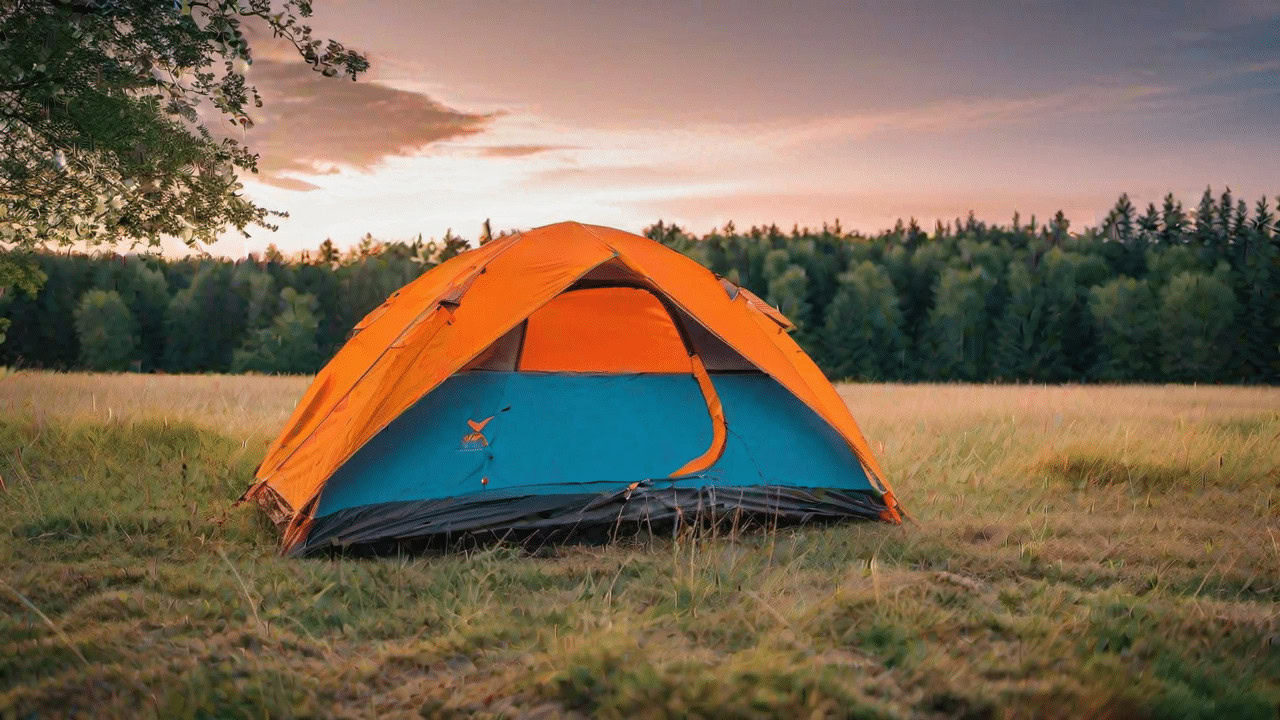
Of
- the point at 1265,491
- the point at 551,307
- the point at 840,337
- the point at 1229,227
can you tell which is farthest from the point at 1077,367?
the point at 551,307

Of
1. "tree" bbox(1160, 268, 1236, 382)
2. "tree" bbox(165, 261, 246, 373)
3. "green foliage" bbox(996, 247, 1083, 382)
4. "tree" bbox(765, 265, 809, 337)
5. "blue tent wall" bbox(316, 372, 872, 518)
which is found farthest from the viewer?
"tree" bbox(165, 261, 246, 373)

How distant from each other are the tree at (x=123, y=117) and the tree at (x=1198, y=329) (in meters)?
52.4

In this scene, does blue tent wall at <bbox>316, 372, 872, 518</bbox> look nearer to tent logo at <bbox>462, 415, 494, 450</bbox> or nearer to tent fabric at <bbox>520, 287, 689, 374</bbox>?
tent logo at <bbox>462, 415, 494, 450</bbox>

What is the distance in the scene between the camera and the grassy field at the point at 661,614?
3465 millimetres

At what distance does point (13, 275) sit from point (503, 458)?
6.68m

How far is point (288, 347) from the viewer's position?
180 ft

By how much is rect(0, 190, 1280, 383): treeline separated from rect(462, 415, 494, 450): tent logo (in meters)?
45.7

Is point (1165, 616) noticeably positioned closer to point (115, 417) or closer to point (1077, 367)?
point (115, 417)

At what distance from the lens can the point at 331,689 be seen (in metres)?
3.70

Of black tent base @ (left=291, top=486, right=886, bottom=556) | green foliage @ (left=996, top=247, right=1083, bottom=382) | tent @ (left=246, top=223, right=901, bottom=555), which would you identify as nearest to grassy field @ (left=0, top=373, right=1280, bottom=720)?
black tent base @ (left=291, top=486, right=886, bottom=556)

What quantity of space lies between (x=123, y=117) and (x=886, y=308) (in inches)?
1982

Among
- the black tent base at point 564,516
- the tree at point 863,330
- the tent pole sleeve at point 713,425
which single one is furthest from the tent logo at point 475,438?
the tree at point 863,330

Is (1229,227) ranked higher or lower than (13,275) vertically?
higher

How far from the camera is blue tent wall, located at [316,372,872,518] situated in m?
6.16
